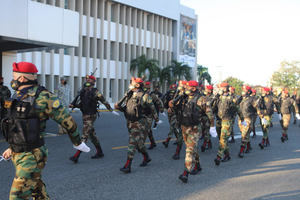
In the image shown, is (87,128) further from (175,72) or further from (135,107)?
(175,72)

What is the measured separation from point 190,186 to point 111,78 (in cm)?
2654

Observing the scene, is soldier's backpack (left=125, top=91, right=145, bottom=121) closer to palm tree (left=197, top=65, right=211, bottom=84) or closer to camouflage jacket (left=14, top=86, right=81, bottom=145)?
camouflage jacket (left=14, top=86, right=81, bottom=145)

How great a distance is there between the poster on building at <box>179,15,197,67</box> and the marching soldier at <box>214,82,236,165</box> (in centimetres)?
3181

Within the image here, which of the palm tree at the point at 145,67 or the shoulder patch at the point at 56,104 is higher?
the palm tree at the point at 145,67

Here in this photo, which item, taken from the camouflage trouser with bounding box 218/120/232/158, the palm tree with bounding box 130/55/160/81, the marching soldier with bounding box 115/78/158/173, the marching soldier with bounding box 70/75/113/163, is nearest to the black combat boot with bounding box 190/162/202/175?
the camouflage trouser with bounding box 218/120/232/158

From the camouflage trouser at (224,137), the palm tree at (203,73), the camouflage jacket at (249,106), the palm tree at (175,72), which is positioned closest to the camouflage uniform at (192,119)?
the camouflage trouser at (224,137)

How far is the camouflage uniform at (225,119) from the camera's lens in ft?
26.3

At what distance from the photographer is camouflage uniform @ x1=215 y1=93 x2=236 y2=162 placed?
8.02m

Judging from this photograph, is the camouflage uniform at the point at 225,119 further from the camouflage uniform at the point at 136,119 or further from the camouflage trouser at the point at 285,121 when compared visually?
the camouflage trouser at the point at 285,121

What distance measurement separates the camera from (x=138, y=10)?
34531 millimetres

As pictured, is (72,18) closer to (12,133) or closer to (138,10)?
(12,133)

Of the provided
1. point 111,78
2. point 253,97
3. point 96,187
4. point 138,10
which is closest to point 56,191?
point 96,187

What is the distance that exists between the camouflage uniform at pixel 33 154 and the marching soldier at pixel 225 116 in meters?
4.95

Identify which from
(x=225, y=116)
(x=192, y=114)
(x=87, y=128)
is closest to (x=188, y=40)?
(x=225, y=116)
